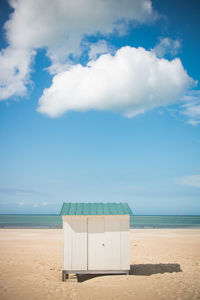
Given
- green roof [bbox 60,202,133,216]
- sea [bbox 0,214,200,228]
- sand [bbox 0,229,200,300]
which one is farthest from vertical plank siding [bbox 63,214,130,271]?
sea [bbox 0,214,200,228]

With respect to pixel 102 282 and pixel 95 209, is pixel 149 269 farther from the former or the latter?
pixel 95 209

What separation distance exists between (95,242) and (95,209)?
4.62ft

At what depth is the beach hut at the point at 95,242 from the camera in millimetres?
11523

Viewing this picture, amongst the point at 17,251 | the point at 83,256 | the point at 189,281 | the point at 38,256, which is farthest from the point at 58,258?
the point at 189,281

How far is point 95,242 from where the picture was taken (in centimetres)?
1162

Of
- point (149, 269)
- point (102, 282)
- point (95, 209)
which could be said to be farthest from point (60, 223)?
point (102, 282)

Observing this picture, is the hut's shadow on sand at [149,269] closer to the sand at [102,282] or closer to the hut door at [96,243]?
the sand at [102,282]

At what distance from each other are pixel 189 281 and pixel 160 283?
1.37 meters

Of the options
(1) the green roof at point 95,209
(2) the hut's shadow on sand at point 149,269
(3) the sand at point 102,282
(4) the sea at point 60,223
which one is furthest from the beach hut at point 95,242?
(4) the sea at point 60,223

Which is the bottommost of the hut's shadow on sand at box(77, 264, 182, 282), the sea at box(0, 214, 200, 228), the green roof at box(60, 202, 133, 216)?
the sea at box(0, 214, 200, 228)

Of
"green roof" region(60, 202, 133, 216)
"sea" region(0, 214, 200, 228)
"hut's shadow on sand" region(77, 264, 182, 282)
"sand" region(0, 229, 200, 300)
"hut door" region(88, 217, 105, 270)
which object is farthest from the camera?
"sea" region(0, 214, 200, 228)

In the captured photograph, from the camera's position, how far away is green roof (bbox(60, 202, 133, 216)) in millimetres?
11734

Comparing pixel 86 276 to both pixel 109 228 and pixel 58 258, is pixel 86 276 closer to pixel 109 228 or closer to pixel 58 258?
pixel 109 228

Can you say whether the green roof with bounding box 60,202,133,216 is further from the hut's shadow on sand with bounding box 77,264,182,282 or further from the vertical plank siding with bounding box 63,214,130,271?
the hut's shadow on sand with bounding box 77,264,182,282
